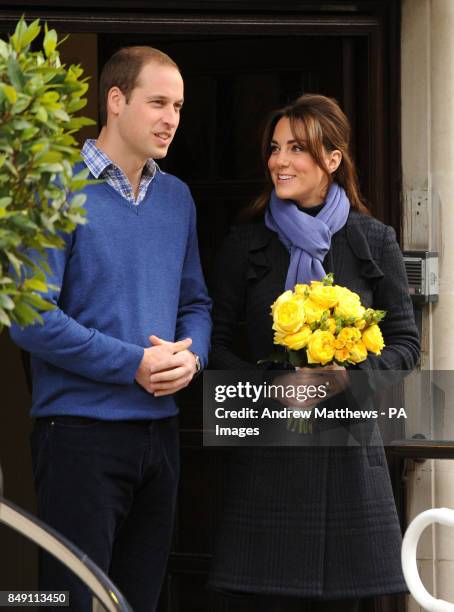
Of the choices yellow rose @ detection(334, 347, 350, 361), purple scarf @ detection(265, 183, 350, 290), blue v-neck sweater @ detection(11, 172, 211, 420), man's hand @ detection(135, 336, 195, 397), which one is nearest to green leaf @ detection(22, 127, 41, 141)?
blue v-neck sweater @ detection(11, 172, 211, 420)

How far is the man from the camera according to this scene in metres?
3.83

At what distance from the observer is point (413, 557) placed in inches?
117

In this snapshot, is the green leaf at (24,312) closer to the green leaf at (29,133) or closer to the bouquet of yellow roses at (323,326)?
the green leaf at (29,133)

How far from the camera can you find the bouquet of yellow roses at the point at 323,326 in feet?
12.8

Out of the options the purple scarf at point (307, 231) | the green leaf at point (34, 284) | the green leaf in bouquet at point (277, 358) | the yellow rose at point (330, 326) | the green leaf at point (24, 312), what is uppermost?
the purple scarf at point (307, 231)

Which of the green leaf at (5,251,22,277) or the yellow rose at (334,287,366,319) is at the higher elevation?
the yellow rose at (334,287,366,319)

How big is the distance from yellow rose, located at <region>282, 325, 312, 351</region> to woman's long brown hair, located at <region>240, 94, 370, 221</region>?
1.88 ft

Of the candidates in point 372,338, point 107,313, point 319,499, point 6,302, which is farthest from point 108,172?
point 6,302

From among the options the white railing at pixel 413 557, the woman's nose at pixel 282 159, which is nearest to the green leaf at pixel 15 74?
the white railing at pixel 413 557

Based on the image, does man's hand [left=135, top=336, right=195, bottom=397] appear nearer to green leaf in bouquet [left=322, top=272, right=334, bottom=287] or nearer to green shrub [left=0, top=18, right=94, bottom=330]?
green leaf in bouquet [left=322, top=272, right=334, bottom=287]

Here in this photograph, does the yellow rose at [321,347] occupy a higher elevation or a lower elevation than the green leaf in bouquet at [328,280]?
lower

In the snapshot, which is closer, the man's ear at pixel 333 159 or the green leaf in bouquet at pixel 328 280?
the green leaf in bouquet at pixel 328 280

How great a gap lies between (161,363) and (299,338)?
386 mm

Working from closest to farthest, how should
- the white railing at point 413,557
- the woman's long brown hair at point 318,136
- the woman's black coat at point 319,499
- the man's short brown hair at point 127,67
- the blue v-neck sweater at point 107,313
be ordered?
the white railing at point 413,557 < the blue v-neck sweater at point 107,313 < the man's short brown hair at point 127,67 < the woman's black coat at point 319,499 < the woman's long brown hair at point 318,136
